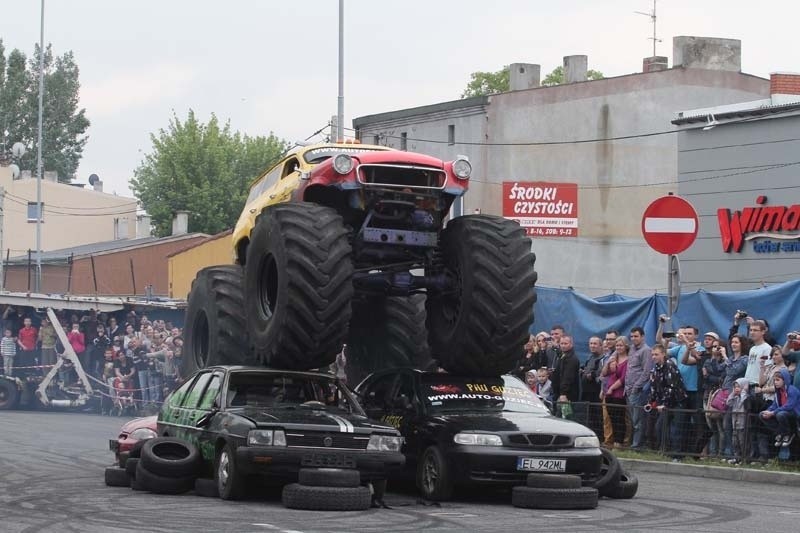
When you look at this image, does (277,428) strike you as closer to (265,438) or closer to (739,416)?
(265,438)

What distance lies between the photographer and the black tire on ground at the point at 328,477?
44.3ft

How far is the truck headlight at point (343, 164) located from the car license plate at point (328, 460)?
3.38m

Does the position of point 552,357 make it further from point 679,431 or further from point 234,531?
point 234,531

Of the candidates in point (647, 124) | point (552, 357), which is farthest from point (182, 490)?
point (647, 124)

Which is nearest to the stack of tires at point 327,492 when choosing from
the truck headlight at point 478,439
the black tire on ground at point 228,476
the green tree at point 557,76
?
the black tire on ground at point 228,476

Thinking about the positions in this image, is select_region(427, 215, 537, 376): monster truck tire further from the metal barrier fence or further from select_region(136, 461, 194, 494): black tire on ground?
the metal barrier fence

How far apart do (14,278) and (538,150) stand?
28.9 meters

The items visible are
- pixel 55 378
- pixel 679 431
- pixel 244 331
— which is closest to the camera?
pixel 244 331

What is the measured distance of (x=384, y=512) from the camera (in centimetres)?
1359

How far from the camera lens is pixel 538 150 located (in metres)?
54.5

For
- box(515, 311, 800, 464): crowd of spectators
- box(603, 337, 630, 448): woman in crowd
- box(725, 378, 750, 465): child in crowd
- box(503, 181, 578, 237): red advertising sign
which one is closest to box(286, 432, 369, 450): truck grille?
box(515, 311, 800, 464): crowd of spectators

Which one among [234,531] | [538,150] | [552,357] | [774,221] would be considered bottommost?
[234,531]

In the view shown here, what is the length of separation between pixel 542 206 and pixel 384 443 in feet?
121

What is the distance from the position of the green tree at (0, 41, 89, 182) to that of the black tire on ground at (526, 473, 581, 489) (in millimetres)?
91347
